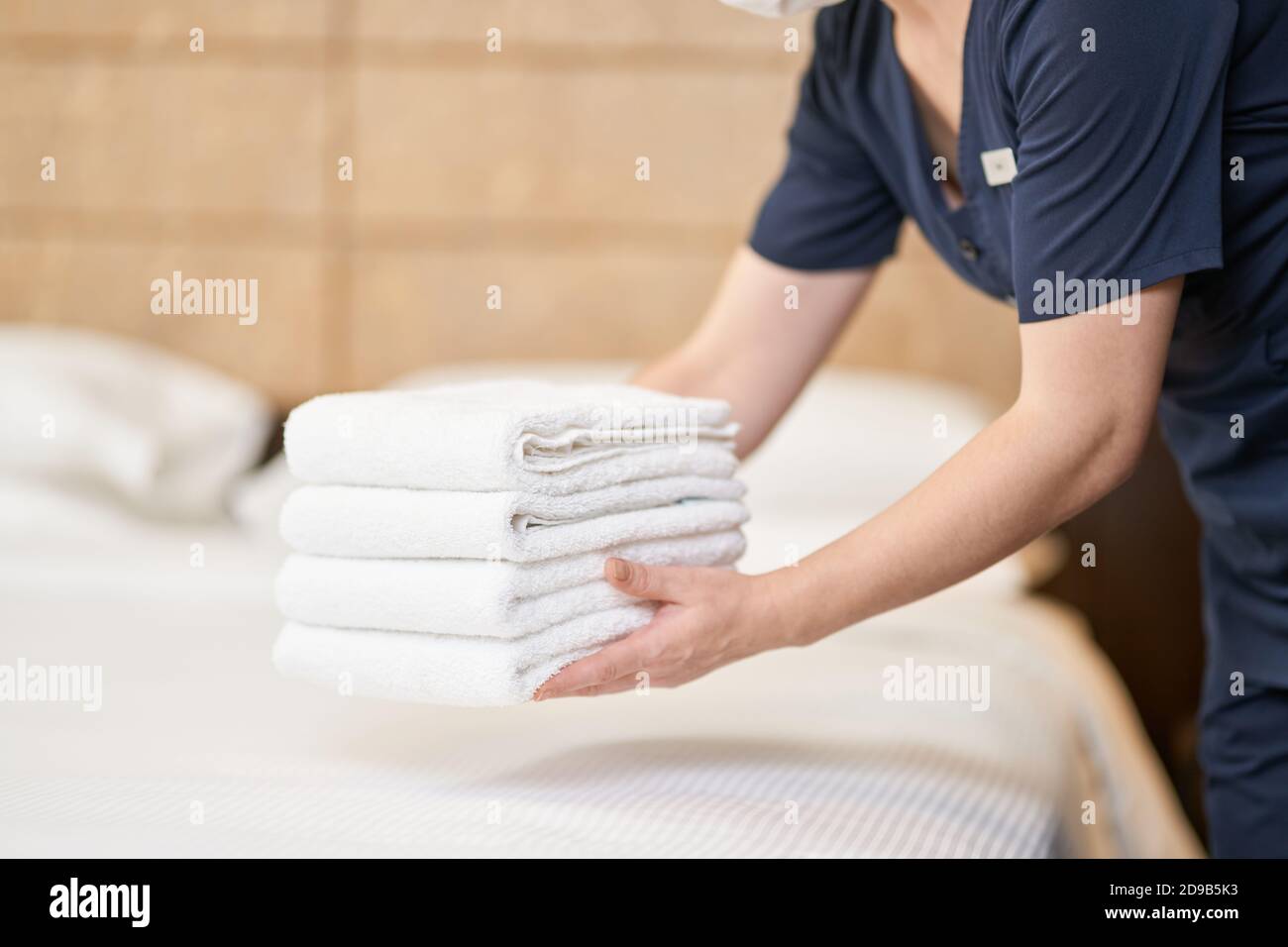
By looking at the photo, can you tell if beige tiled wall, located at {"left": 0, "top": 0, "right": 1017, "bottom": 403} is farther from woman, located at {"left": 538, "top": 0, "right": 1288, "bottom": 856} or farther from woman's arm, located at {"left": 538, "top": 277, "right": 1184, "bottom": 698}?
woman's arm, located at {"left": 538, "top": 277, "right": 1184, "bottom": 698}

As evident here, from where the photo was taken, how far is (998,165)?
1.01 metres

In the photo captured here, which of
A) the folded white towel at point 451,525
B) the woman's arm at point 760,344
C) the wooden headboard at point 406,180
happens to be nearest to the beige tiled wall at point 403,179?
the wooden headboard at point 406,180

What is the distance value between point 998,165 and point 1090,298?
0.73ft

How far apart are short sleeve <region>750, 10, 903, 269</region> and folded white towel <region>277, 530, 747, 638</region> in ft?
1.24

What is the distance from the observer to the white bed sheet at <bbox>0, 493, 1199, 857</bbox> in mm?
866

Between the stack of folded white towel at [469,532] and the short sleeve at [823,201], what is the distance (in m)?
0.30

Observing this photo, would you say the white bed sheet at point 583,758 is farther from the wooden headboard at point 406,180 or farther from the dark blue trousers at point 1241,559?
the wooden headboard at point 406,180

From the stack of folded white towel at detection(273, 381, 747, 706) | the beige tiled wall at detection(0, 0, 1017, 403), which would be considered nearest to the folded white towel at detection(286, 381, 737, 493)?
the stack of folded white towel at detection(273, 381, 747, 706)

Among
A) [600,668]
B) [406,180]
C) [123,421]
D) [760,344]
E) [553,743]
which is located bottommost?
[553,743]

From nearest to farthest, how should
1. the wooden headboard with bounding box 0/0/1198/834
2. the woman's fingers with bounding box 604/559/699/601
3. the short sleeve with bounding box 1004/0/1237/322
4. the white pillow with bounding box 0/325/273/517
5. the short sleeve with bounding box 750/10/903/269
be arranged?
the short sleeve with bounding box 1004/0/1237/322
the woman's fingers with bounding box 604/559/699/601
the short sleeve with bounding box 750/10/903/269
the white pillow with bounding box 0/325/273/517
the wooden headboard with bounding box 0/0/1198/834

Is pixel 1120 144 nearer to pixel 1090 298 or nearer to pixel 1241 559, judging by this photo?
pixel 1090 298

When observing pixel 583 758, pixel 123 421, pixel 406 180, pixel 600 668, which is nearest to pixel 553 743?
pixel 583 758
